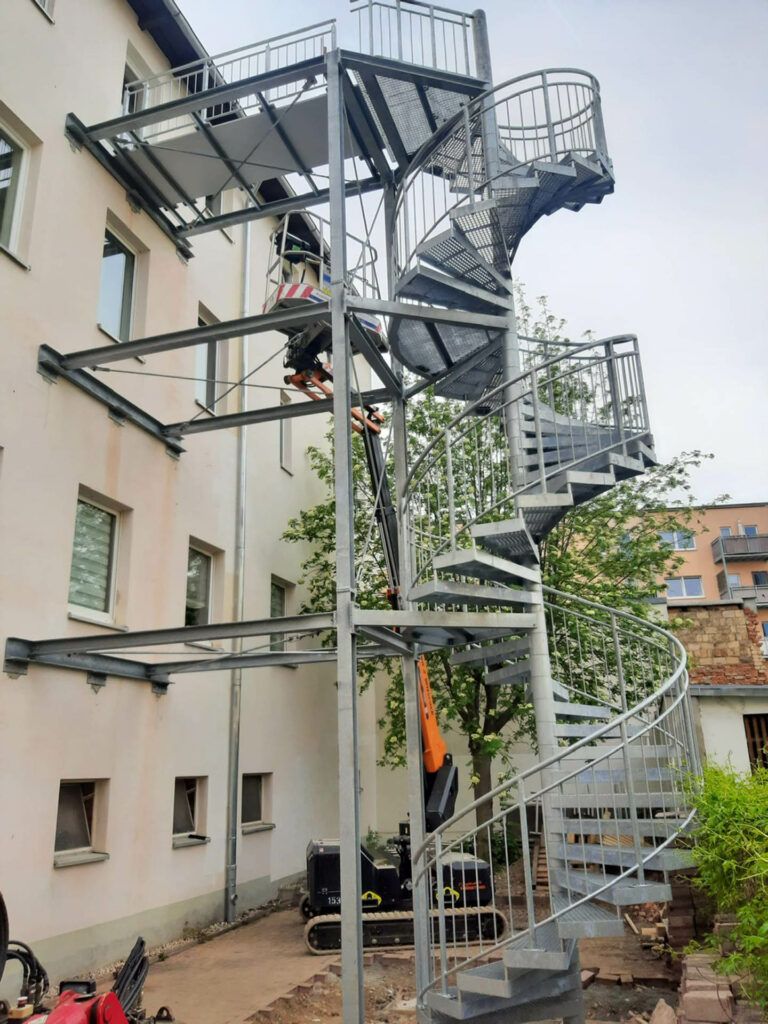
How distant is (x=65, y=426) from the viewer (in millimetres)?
6895

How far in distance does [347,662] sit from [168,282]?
5570 mm

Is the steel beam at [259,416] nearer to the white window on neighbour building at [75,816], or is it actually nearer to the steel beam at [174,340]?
the steel beam at [174,340]

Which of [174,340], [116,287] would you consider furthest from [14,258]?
[116,287]

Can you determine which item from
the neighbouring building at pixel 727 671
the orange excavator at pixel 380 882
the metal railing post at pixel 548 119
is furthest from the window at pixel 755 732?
the metal railing post at pixel 548 119

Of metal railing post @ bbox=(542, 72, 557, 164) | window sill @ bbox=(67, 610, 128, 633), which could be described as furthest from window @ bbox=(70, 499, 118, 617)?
metal railing post @ bbox=(542, 72, 557, 164)

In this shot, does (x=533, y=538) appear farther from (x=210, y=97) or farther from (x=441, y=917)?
(x=210, y=97)

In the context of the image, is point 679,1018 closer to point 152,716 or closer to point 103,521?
point 152,716

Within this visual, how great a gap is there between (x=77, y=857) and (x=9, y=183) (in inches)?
228

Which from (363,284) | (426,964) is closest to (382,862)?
(426,964)

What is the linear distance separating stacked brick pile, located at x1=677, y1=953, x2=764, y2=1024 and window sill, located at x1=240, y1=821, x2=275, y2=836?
19.4 feet

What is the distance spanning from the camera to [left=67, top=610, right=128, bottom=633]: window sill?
677 cm

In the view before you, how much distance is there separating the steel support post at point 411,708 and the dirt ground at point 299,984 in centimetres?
62

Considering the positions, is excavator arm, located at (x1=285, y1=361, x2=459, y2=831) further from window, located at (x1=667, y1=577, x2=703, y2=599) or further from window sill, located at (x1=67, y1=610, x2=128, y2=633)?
window, located at (x1=667, y1=577, x2=703, y2=599)

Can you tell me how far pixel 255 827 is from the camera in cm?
970
